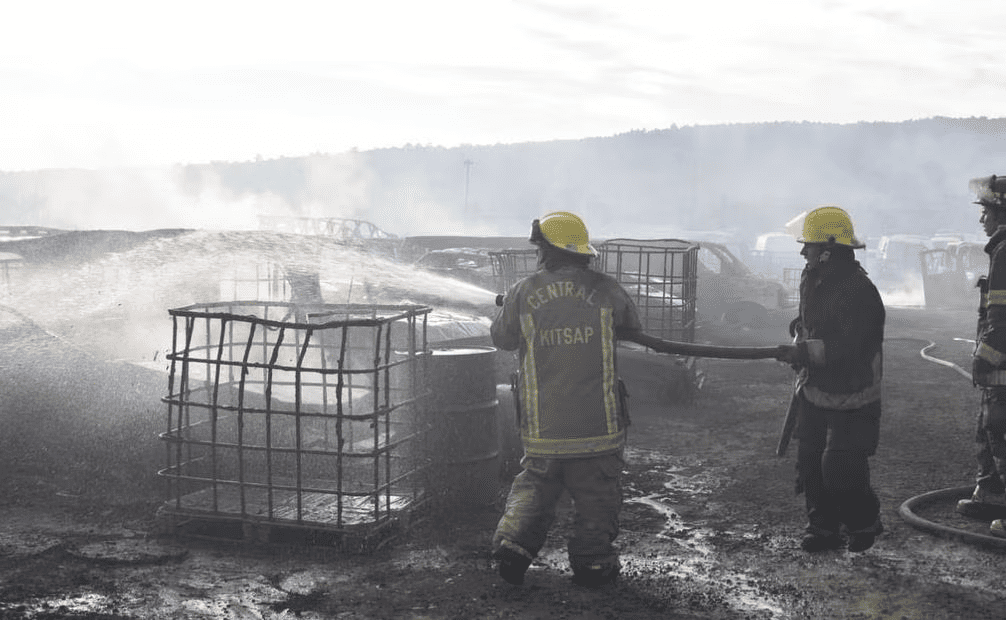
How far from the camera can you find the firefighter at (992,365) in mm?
5539

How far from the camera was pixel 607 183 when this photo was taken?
296 ft

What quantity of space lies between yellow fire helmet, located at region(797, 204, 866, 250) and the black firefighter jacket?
0.15m

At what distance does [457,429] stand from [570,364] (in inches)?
63.1

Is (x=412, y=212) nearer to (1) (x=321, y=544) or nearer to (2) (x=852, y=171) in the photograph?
(2) (x=852, y=171)

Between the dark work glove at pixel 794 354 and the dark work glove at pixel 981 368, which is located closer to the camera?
the dark work glove at pixel 794 354

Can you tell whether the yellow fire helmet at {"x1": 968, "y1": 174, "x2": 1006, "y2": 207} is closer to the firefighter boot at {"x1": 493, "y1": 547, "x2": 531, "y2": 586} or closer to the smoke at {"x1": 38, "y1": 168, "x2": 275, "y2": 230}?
the firefighter boot at {"x1": 493, "y1": 547, "x2": 531, "y2": 586}

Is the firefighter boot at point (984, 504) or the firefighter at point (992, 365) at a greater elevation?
the firefighter at point (992, 365)

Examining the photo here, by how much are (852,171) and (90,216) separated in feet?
182

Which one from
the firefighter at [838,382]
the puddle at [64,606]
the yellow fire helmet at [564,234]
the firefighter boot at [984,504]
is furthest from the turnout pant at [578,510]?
the firefighter boot at [984,504]

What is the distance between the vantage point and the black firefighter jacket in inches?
190

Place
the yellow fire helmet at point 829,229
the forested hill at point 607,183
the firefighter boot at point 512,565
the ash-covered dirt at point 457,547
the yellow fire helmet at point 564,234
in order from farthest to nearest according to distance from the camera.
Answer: the forested hill at point 607,183
the yellow fire helmet at point 829,229
the yellow fire helmet at point 564,234
the firefighter boot at point 512,565
the ash-covered dirt at point 457,547

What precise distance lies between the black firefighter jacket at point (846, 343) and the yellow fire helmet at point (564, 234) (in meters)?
1.31

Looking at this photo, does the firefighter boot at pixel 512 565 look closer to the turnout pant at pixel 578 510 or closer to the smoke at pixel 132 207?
the turnout pant at pixel 578 510

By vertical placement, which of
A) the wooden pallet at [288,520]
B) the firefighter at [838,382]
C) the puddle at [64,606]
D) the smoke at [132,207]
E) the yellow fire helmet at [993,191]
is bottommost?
the puddle at [64,606]
